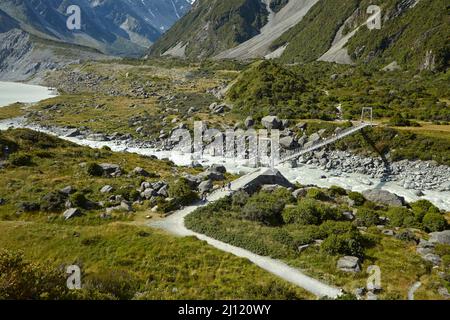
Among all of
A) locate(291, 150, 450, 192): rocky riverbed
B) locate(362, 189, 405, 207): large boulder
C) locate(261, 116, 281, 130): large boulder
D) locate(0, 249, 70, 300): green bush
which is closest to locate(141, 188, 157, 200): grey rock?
locate(0, 249, 70, 300): green bush

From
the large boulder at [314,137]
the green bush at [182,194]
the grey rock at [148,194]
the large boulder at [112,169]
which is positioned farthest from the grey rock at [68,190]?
the large boulder at [314,137]

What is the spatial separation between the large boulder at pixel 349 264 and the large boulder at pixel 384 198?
15.8m

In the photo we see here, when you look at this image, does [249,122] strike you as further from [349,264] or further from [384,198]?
[349,264]

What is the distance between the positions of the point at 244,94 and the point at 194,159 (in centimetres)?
3259

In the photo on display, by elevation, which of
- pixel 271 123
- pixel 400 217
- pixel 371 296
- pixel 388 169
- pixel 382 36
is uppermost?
pixel 382 36

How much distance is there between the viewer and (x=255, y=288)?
19516mm

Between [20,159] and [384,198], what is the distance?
39.8 metres

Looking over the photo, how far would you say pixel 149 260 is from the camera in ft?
75.5

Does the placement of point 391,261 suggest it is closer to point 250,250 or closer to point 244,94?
point 250,250

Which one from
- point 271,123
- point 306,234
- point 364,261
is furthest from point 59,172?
point 271,123

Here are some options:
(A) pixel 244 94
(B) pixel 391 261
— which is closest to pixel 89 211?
(B) pixel 391 261

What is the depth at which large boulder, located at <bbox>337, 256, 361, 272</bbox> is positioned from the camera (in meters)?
22.3

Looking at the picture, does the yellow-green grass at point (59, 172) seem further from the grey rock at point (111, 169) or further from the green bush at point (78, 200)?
the green bush at point (78, 200)
